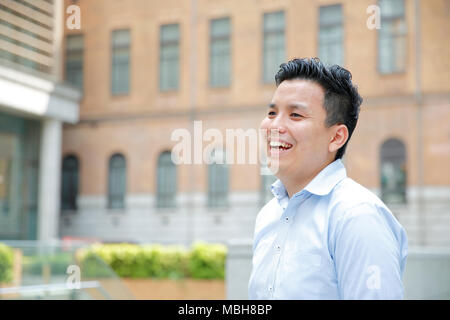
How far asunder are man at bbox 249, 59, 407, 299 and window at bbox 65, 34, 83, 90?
16890 millimetres

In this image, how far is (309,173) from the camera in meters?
1.39

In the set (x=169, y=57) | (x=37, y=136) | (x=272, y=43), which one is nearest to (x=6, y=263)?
(x=37, y=136)

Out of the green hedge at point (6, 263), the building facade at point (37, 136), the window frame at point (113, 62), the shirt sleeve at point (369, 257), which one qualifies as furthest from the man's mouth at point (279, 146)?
the window frame at point (113, 62)

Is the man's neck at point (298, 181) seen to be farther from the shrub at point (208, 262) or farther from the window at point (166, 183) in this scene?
the window at point (166, 183)

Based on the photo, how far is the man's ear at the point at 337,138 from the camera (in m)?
1.38

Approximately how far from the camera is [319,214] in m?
1.27

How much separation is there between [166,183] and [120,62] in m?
3.86

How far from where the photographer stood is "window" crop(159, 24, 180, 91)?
16562 mm

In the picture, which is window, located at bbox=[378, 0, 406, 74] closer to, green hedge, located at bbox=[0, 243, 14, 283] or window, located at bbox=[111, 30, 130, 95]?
window, located at bbox=[111, 30, 130, 95]

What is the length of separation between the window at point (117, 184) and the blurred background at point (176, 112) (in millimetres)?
35

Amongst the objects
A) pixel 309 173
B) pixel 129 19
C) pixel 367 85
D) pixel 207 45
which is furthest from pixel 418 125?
pixel 309 173

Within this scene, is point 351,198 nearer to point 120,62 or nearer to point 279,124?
point 279,124

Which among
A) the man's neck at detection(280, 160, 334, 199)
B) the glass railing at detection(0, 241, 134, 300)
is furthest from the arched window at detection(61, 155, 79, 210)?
the man's neck at detection(280, 160, 334, 199)

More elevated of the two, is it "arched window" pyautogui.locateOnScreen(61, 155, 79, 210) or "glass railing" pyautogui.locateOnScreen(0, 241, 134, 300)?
"arched window" pyautogui.locateOnScreen(61, 155, 79, 210)
